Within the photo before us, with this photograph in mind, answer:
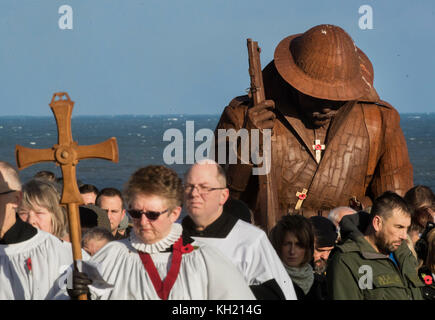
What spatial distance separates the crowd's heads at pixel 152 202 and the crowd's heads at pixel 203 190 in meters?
0.53

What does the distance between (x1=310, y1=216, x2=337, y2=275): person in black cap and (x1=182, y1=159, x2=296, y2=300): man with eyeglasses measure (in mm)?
1536

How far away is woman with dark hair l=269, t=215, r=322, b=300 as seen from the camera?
640 cm

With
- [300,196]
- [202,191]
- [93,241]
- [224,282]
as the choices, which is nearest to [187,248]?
[224,282]

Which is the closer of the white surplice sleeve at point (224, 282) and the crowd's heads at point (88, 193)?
the white surplice sleeve at point (224, 282)

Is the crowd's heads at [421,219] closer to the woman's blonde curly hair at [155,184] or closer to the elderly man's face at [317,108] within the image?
the elderly man's face at [317,108]

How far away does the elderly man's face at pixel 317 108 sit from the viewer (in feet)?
26.5

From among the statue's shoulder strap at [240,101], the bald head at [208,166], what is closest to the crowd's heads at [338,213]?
the statue's shoulder strap at [240,101]

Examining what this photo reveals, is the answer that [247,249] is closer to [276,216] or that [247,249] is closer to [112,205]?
[276,216]

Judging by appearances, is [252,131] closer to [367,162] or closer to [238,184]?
[238,184]

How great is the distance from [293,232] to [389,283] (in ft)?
2.48

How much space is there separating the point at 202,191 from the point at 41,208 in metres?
1.17
